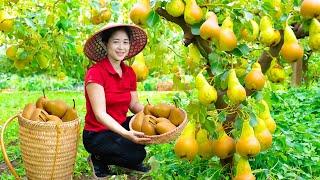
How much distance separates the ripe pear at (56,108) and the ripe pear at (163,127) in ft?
2.16

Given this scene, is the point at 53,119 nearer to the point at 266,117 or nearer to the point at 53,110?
the point at 53,110

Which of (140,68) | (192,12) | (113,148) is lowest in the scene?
(113,148)

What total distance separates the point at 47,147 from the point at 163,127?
0.72 meters

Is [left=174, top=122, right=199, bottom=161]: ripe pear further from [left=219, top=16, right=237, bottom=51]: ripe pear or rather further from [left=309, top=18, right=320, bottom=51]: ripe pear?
[left=309, top=18, right=320, bottom=51]: ripe pear

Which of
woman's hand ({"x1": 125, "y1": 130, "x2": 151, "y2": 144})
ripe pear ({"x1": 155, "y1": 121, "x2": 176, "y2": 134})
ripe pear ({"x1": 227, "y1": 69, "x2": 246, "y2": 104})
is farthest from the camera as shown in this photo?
ripe pear ({"x1": 155, "y1": 121, "x2": 176, "y2": 134})

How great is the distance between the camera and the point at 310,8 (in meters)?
2.26

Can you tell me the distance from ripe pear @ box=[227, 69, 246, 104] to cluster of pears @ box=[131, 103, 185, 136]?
818 millimetres

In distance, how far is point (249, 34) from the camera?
247cm

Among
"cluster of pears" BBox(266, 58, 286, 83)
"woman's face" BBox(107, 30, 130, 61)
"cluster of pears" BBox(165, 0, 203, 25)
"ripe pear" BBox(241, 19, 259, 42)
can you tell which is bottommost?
"cluster of pears" BBox(266, 58, 286, 83)

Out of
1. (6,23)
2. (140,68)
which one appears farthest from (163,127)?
(6,23)

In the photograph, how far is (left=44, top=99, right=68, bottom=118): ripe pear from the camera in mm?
3408

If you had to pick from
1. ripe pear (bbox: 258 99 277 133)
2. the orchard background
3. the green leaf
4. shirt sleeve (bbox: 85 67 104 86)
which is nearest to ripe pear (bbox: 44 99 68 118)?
shirt sleeve (bbox: 85 67 104 86)

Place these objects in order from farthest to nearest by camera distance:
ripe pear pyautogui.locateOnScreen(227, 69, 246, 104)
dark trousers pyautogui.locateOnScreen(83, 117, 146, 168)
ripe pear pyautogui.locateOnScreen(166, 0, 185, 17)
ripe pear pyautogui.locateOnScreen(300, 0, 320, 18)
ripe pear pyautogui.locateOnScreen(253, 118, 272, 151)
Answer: dark trousers pyautogui.locateOnScreen(83, 117, 146, 168), ripe pear pyautogui.locateOnScreen(253, 118, 272, 151), ripe pear pyautogui.locateOnScreen(166, 0, 185, 17), ripe pear pyautogui.locateOnScreen(227, 69, 246, 104), ripe pear pyautogui.locateOnScreen(300, 0, 320, 18)

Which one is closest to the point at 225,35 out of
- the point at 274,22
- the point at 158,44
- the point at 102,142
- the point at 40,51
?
the point at 274,22
